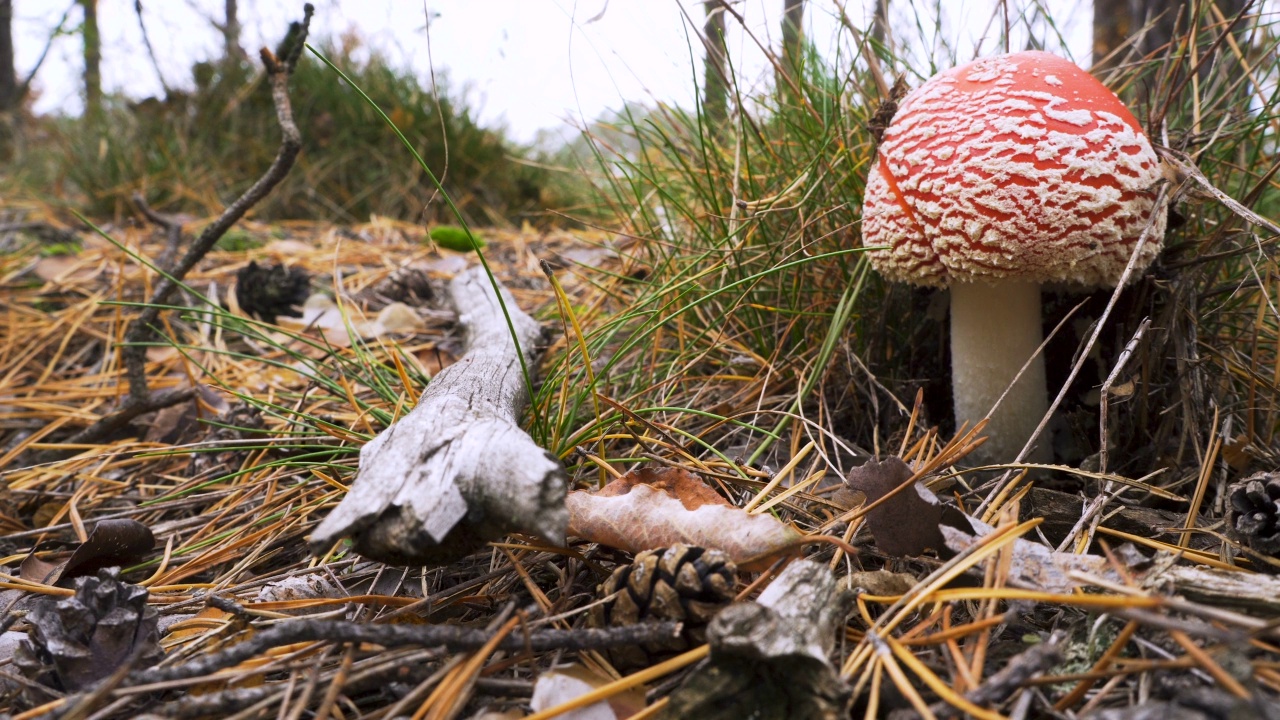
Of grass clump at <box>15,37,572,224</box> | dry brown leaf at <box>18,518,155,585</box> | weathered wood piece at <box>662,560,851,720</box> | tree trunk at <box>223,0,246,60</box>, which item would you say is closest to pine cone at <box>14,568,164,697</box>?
dry brown leaf at <box>18,518,155,585</box>

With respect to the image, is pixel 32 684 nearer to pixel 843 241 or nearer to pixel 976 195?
pixel 976 195

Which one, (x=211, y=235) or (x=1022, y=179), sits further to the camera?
(x=211, y=235)

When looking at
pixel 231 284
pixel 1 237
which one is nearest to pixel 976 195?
pixel 231 284

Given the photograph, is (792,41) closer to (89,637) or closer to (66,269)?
(89,637)

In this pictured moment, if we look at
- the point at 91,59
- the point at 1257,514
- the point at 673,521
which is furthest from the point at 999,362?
the point at 91,59

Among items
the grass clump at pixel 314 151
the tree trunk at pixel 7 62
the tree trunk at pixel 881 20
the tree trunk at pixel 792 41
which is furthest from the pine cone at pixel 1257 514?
the tree trunk at pixel 7 62

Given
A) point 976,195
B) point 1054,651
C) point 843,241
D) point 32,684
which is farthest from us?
point 843,241

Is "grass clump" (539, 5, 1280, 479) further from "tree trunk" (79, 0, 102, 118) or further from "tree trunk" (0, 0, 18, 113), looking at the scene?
"tree trunk" (0, 0, 18, 113)

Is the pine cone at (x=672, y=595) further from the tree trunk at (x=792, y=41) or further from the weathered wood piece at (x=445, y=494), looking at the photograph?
the tree trunk at (x=792, y=41)
